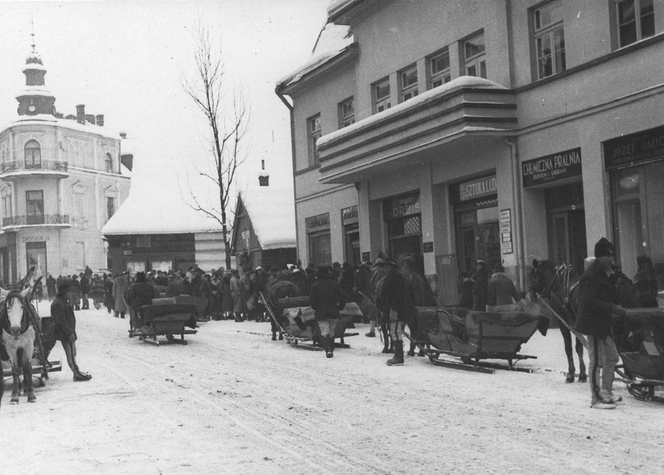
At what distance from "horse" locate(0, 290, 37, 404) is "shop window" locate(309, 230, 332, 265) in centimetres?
1945

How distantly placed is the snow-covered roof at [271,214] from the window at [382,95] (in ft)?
47.2

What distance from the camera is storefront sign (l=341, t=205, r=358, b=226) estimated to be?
29.1 meters

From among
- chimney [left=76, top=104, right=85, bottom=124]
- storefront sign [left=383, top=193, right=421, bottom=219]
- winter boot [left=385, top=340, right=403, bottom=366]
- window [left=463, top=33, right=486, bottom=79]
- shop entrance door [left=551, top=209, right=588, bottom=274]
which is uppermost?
chimney [left=76, top=104, right=85, bottom=124]

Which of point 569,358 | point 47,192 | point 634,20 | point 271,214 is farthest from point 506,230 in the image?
point 47,192

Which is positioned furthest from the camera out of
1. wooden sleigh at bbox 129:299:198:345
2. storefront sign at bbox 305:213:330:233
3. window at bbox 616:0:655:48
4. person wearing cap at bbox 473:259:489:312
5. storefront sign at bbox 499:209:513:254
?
storefront sign at bbox 305:213:330:233

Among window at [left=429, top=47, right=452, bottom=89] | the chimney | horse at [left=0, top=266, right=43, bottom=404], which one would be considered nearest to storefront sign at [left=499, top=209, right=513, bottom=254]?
window at [left=429, top=47, right=452, bottom=89]

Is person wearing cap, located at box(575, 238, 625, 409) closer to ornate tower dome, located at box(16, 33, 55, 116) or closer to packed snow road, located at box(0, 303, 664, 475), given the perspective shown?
packed snow road, located at box(0, 303, 664, 475)

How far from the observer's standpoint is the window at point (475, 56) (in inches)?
870

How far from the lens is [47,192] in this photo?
2749 inches

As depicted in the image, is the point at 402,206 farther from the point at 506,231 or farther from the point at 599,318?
the point at 599,318

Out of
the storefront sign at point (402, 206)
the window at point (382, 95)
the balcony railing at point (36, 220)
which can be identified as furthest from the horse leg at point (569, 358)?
the balcony railing at point (36, 220)

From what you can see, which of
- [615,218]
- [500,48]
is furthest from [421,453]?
[500,48]

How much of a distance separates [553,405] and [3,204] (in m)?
69.3

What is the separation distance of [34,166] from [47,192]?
226cm
